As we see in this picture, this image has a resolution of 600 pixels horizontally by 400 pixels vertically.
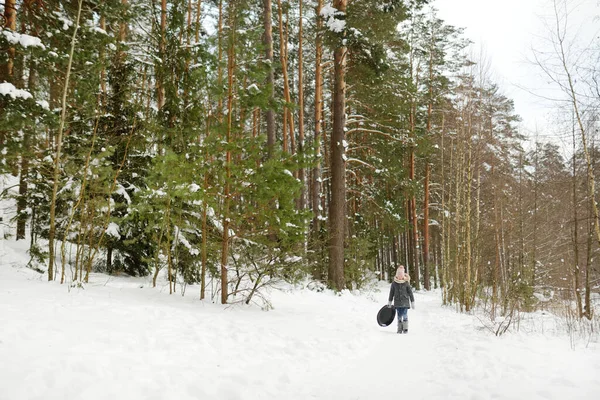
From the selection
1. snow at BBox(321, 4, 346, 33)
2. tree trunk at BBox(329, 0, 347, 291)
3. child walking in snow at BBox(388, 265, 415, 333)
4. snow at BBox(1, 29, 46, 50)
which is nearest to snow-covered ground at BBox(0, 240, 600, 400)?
child walking in snow at BBox(388, 265, 415, 333)

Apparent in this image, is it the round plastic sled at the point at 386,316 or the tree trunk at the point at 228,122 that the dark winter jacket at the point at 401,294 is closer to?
the round plastic sled at the point at 386,316

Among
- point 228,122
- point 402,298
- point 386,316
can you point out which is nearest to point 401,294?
point 402,298

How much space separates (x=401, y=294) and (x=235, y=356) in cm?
482

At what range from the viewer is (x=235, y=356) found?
4719 mm

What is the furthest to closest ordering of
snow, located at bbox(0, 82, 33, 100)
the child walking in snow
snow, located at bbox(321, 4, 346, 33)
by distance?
snow, located at bbox(321, 4, 346, 33), the child walking in snow, snow, located at bbox(0, 82, 33, 100)

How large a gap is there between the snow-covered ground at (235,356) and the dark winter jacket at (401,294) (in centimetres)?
90

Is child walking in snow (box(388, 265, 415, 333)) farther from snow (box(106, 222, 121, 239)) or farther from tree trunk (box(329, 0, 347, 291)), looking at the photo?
snow (box(106, 222, 121, 239))

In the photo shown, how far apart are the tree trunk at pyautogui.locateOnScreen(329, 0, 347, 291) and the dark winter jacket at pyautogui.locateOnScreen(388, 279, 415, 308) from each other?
307 centimetres

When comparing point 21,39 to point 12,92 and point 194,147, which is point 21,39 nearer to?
point 12,92

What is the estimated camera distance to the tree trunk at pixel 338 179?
11.2 metres

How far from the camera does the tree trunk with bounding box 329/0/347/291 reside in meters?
11.2

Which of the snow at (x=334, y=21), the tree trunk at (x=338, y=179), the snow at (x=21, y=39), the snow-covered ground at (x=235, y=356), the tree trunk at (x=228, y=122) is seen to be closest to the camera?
the snow-covered ground at (x=235, y=356)

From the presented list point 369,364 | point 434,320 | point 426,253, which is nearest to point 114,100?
point 369,364

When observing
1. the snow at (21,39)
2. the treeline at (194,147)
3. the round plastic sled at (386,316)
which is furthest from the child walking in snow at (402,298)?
the snow at (21,39)
